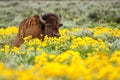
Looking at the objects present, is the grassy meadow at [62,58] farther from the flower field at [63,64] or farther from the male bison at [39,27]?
the male bison at [39,27]

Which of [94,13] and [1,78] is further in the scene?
[94,13]

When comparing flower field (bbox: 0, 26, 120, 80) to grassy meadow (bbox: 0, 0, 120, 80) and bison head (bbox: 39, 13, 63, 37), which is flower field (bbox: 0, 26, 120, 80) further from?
bison head (bbox: 39, 13, 63, 37)

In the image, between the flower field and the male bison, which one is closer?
the flower field

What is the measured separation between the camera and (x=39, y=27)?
13.1 m

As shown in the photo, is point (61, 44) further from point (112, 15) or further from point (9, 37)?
point (112, 15)

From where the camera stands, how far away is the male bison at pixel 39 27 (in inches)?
508

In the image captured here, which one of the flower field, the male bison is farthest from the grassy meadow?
the male bison

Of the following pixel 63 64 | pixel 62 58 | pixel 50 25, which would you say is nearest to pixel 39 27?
pixel 50 25

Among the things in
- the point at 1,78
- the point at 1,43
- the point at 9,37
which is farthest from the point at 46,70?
the point at 9,37

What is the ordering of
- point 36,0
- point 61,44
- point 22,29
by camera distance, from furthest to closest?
point 36,0
point 22,29
point 61,44

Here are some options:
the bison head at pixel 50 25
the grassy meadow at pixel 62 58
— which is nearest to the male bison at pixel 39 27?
the bison head at pixel 50 25

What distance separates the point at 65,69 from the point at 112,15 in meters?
20.3

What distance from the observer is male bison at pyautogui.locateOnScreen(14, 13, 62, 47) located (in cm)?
1291

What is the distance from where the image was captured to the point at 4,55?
30.1 ft
